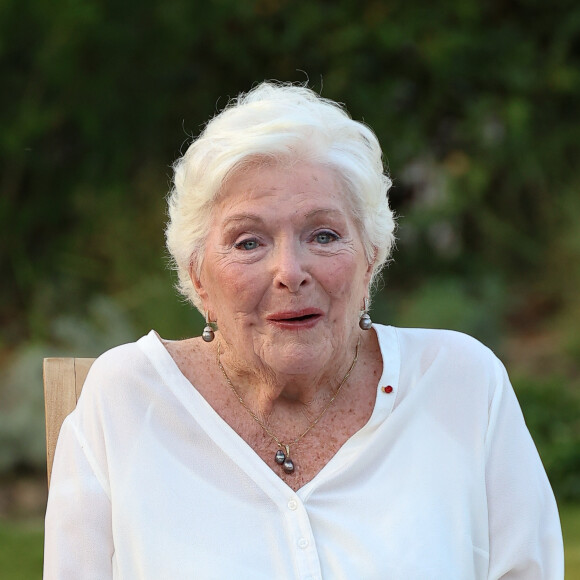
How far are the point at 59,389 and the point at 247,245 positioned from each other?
0.61 m

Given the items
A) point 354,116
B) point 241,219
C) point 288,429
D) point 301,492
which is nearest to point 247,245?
point 241,219

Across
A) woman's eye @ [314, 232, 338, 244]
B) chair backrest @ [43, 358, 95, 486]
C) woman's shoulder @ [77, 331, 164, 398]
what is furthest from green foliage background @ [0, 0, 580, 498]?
woman's eye @ [314, 232, 338, 244]

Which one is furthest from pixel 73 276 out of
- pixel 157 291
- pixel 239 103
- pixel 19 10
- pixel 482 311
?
pixel 239 103

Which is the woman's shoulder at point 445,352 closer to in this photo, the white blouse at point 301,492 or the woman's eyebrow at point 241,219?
the white blouse at point 301,492

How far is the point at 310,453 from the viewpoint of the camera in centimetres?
231

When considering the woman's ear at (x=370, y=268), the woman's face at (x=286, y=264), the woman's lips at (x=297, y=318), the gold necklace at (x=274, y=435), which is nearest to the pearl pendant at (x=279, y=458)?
the gold necklace at (x=274, y=435)

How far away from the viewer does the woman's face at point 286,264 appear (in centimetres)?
219

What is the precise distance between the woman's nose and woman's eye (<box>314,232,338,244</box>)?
58 millimetres

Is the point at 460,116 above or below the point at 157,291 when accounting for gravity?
above

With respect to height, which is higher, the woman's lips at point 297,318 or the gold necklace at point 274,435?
the woman's lips at point 297,318

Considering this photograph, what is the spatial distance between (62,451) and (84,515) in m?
0.16

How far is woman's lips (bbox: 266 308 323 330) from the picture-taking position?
2.19 metres

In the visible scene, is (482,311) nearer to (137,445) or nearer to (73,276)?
A: (73,276)

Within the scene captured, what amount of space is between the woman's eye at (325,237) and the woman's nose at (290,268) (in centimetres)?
6
